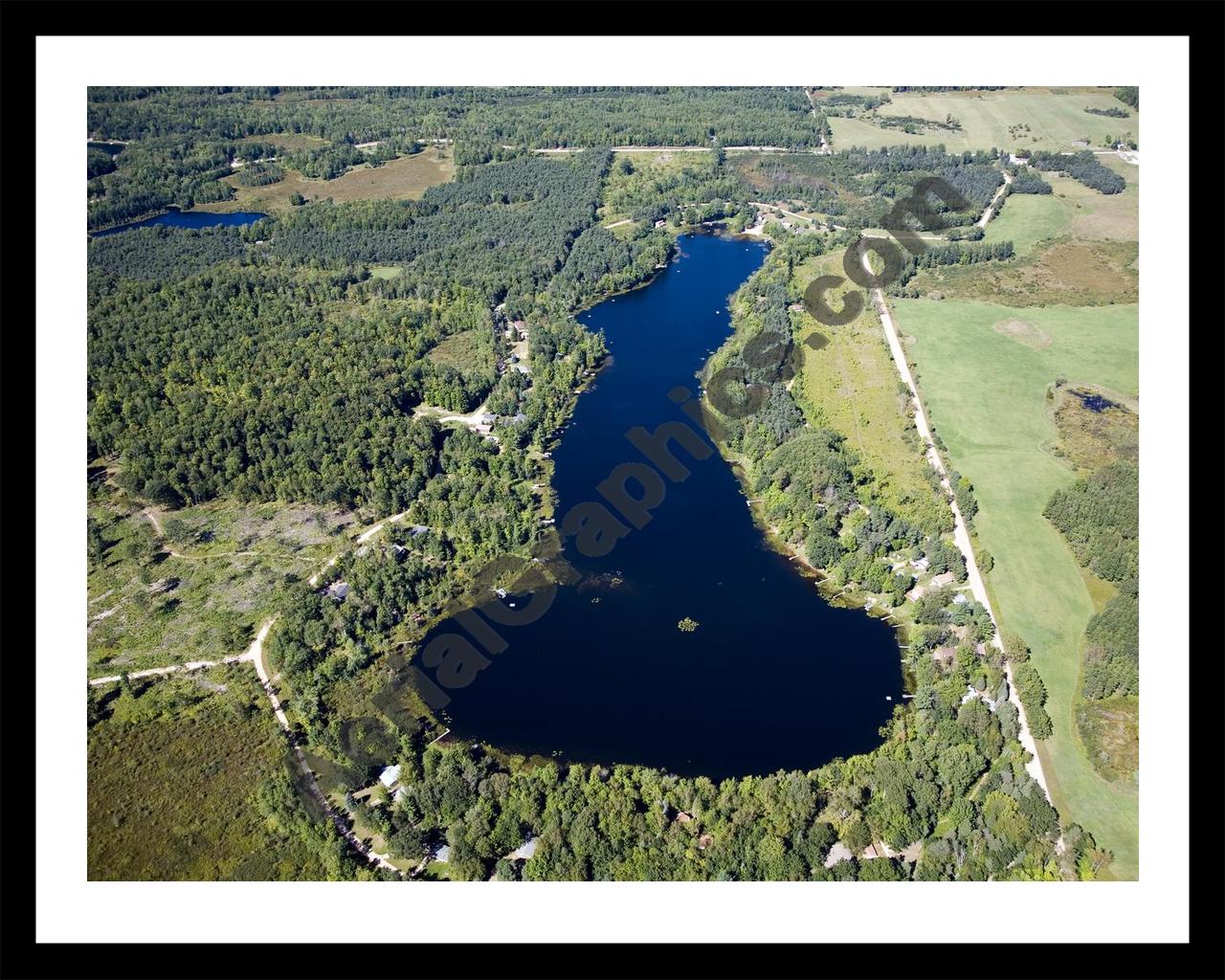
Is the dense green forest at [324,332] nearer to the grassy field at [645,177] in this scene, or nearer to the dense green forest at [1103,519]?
the grassy field at [645,177]

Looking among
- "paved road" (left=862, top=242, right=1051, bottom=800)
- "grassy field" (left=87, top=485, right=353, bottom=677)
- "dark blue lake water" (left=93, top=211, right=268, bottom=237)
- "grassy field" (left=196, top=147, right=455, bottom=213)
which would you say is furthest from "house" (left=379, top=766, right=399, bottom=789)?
"grassy field" (left=196, top=147, right=455, bottom=213)

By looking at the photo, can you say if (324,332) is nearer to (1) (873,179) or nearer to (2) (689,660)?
(2) (689,660)

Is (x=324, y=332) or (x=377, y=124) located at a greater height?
(x=377, y=124)

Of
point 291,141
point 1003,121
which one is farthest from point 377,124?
point 1003,121

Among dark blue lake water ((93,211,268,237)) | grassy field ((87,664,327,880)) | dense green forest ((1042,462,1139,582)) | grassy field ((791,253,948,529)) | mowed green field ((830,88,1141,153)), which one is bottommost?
grassy field ((87,664,327,880))

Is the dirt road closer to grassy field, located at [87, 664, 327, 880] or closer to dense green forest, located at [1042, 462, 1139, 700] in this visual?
dense green forest, located at [1042, 462, 1139, 700]

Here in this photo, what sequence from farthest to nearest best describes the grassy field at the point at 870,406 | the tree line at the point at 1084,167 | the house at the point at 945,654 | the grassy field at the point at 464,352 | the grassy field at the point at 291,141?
the grassy field at the point at 291,141 → the tree line at the point at 1084,167 → the grassy field at the point at 464,352 → the grassy field at the point at 870,406 → the house at the point at 945,654

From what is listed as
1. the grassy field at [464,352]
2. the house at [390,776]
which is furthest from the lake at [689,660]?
the grassy field at [464,352]
